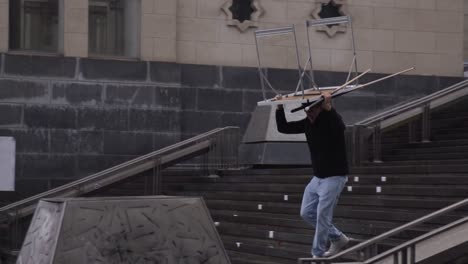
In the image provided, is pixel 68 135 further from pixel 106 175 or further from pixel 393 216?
pixel 393 216

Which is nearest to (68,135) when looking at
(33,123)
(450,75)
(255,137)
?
(33,123)

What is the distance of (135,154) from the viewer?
2011 centimetres

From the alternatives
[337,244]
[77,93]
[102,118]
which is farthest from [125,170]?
[337,244]

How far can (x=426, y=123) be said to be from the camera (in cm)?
1708

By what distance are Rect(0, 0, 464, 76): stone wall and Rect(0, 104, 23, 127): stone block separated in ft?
3.88

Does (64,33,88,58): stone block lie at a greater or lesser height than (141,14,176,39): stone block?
lesser

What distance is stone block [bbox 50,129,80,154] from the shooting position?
19.7 meters

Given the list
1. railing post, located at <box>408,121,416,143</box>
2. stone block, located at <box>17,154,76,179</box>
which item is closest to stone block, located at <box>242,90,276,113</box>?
stone block, located at <box>17,154,76,179</box>

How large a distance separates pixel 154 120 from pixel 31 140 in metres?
2.48

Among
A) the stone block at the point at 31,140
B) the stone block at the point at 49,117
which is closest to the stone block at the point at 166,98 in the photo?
the stone block at the point at 49,117

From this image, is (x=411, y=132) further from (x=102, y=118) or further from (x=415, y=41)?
(x=102, y=118)

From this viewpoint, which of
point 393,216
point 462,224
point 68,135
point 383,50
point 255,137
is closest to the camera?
point 462,224

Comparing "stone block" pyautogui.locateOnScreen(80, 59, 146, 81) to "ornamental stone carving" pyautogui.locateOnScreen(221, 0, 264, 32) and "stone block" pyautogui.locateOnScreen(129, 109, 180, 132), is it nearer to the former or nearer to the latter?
"stone block" pyautogui.locateOnScreen(129, 109, 180, 132)

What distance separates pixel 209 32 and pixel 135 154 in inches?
117
